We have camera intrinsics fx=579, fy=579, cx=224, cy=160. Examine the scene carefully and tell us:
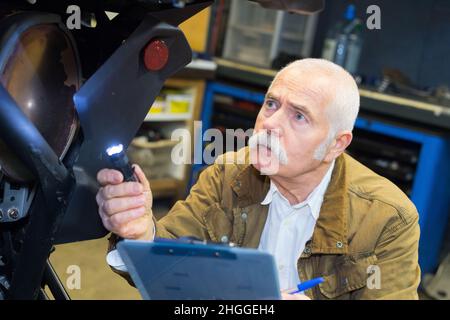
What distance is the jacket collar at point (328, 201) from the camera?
1114 millimetres

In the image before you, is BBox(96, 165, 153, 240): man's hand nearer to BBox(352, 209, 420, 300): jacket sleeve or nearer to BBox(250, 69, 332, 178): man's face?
BBox(250, 69, 332, 178): man's face

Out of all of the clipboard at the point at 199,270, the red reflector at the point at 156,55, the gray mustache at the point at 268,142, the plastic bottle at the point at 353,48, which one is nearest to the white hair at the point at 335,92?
the gray mustache at the point at 268,142

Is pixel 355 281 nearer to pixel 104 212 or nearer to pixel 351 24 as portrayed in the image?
pixel 104 212

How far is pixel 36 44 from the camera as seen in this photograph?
0.76m

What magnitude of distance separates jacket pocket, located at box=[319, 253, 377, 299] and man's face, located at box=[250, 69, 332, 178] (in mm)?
212

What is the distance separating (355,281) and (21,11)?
2.42 feet

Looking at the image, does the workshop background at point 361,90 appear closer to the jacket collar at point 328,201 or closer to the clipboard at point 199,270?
the jacket collar at point 328,201

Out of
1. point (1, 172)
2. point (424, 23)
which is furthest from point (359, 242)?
point (424, 23)

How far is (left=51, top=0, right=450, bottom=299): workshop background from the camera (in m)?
2.50

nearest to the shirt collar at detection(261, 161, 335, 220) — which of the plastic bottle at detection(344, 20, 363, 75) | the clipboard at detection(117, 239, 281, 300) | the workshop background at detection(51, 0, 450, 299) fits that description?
the clipboard at detection(117, 239, 281, 300)

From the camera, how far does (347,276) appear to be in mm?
1095

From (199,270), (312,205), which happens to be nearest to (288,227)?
(312,205)

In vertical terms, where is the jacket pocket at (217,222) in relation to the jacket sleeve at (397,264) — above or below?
below

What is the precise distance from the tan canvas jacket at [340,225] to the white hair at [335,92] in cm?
A: 12
